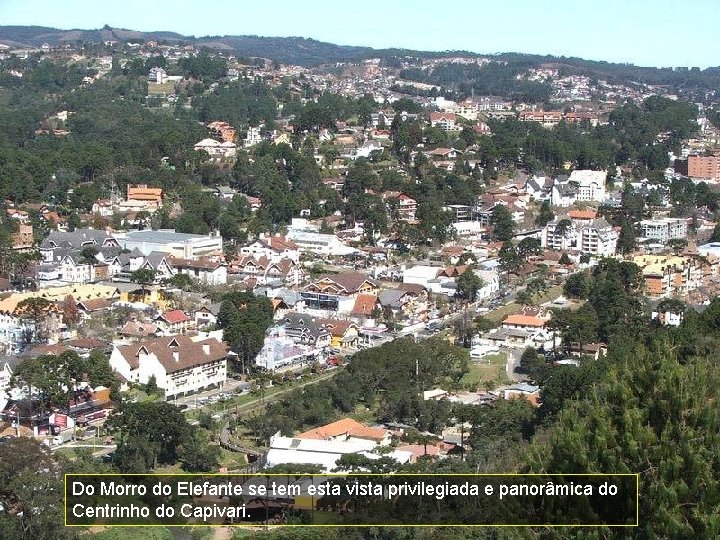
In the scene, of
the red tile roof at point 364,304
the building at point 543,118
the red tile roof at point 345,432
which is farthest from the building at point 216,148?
the red tile roof at point 345,432

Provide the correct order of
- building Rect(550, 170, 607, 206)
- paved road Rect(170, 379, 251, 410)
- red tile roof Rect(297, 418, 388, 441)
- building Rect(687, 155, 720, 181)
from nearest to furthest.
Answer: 1. red tile roof Rect(297, 418, 388, 441)
2. paved road Rect(170, 379, 251, 410)
3. building Rect(550, 170, 607, 206)
4. building Rect(687, 155, 720, 181)

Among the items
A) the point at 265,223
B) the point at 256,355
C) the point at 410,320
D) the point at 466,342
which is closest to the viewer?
the point at 256,355

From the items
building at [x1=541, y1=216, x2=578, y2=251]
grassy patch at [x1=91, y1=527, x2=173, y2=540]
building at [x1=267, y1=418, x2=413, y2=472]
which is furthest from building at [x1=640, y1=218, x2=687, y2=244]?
grassy patch at [x1=91, y1=527, x2=173, y2=540]

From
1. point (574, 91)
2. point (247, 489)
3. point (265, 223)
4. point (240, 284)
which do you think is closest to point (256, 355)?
point (240, 284)

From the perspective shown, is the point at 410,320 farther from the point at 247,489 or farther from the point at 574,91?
the point at 574,91

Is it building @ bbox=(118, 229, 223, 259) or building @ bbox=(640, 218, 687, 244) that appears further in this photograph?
building @ bbox=(640, 218, 687, 244)

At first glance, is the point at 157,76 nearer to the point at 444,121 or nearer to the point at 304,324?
the point at 444,121

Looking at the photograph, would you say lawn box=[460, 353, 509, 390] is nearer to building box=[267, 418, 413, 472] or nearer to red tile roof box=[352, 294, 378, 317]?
red tile roof box=[352, 294, 378, 317]

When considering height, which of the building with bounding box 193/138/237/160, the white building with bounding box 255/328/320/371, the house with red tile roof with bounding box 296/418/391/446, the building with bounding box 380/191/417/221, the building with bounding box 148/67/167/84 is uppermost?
the building with bounding box 148/67/167/84
